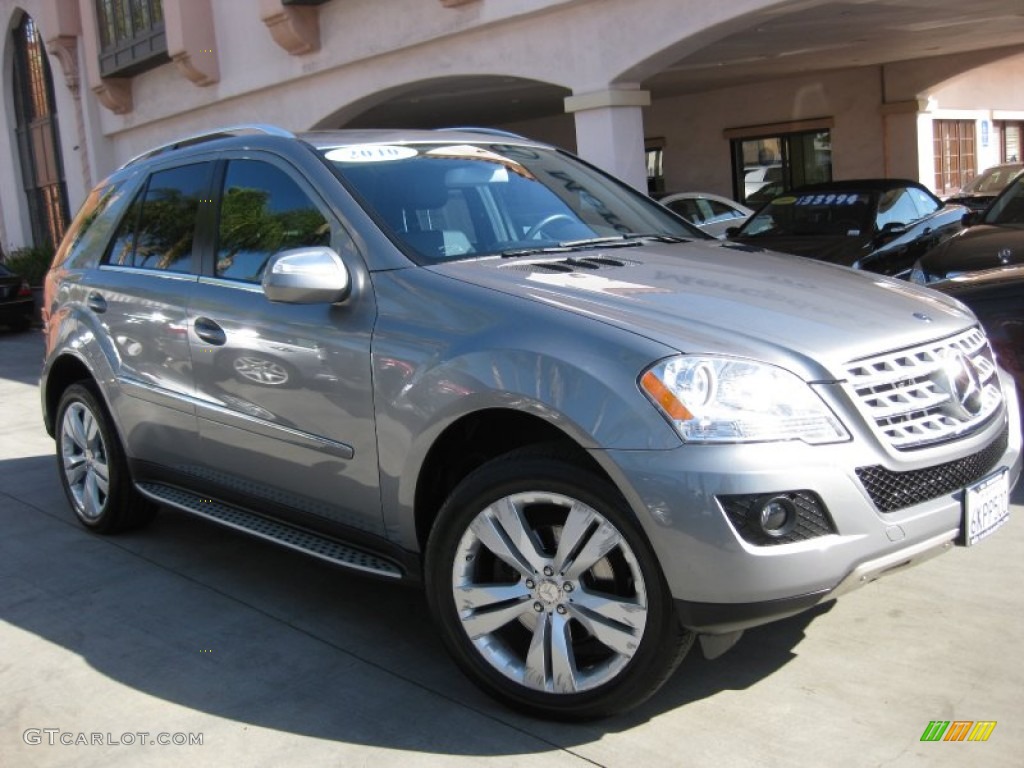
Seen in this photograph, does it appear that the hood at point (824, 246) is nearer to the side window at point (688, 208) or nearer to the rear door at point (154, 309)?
the side window at point (688, 208)

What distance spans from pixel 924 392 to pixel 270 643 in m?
2.43

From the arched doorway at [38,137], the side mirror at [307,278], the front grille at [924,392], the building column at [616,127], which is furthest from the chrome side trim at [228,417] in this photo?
the arched doorway at [38,137]

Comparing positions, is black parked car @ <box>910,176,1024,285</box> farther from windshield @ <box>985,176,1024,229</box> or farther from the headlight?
the headlight

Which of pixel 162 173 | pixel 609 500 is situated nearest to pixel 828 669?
pixel 609 500

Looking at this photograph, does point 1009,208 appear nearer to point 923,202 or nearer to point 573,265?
point 923,202

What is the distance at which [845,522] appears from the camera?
9.25 feet

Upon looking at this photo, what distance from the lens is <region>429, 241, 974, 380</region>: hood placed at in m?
2.97

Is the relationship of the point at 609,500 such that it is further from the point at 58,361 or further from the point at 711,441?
the point at 58,361

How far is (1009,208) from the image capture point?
8250 mm

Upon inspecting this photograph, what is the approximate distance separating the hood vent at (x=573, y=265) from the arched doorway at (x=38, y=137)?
2468 cm

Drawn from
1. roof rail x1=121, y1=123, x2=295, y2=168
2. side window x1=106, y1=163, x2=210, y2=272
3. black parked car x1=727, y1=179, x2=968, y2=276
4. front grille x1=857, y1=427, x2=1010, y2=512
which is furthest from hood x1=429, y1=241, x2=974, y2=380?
black parked car x1=727, y1=179, x2=968, y2=276

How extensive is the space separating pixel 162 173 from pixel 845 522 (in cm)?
351

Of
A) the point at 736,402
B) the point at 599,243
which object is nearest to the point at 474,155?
the point at 599,243

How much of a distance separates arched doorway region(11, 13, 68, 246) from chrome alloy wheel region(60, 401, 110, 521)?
22.3 m
